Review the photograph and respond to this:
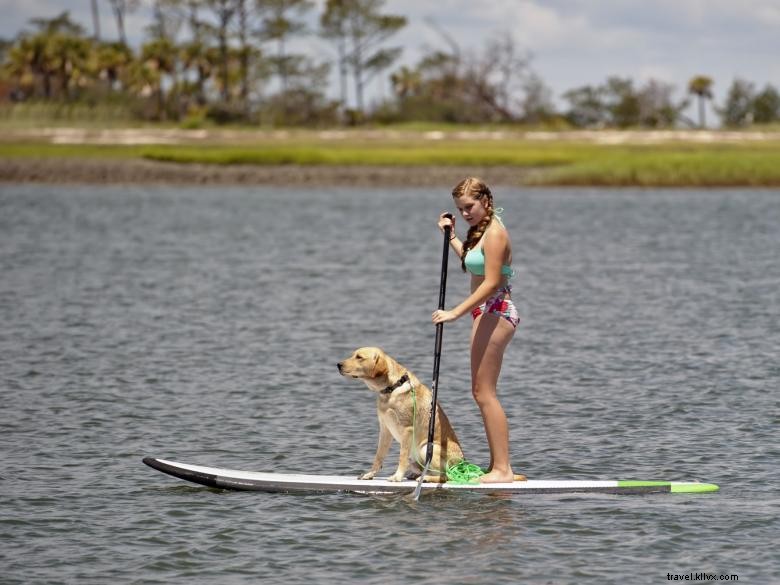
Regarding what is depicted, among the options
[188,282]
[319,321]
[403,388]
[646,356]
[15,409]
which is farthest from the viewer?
[188,282]

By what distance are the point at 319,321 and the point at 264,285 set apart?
28.5 ft

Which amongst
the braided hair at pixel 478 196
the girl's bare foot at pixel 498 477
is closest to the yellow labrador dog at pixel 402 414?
the girl's bare foot at pixel 498 477

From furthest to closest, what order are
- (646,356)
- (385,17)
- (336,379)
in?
1. (385,17)
2. (646,356)
3. (336,379)

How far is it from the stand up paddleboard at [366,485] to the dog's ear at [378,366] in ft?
4.16

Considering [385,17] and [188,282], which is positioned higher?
[385,17]

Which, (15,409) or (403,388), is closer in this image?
(403,388)

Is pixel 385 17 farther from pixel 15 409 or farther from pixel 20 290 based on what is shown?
pixel 15 409

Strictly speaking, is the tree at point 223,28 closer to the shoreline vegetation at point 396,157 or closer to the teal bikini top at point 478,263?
the shoreline vegetation at point 396,157

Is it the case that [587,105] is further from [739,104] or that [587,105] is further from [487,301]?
[487,301]

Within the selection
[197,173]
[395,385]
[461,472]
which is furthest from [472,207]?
[197,173]

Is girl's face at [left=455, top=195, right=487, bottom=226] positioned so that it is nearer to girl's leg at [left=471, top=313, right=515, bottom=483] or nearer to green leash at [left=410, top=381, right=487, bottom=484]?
girl's leg at [left=471, top=313, right=515, bottom=483]

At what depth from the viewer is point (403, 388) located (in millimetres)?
13633

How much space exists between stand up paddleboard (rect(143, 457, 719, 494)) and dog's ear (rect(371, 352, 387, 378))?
1268mm

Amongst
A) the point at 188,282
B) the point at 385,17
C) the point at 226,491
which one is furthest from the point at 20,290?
the point at 385,17
